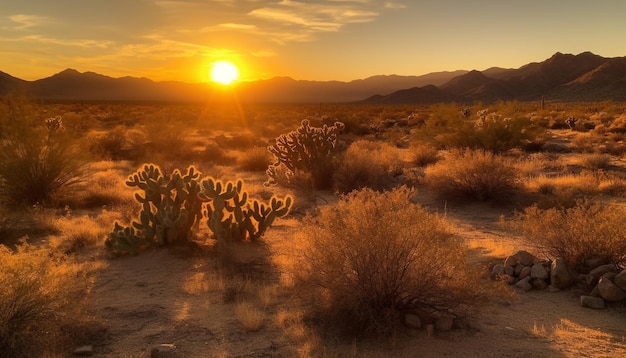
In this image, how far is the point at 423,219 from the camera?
18.4 ft

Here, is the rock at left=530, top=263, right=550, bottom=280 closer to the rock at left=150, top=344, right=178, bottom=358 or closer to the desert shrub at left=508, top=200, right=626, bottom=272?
the desert shrub at left=508, top=200, right=626, bottom=272

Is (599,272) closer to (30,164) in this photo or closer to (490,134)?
(30,164)

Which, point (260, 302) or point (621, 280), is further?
point (260, 302)

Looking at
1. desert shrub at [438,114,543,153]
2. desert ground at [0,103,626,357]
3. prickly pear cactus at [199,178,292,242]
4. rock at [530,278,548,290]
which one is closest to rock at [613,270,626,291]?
desert ground at [0,103,626,357]

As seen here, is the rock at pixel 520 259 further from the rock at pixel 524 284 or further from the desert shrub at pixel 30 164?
the desert shrub at pixel 30 164

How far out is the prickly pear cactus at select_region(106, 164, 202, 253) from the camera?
7.79 m

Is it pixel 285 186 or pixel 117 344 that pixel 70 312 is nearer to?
pixel 117 344

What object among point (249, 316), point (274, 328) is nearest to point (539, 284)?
point (274, 328)

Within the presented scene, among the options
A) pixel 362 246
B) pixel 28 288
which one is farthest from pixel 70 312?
pixel 362 246

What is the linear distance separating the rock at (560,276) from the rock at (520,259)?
0.42 m

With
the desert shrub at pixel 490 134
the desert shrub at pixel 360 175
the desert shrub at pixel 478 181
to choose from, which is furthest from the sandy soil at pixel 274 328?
the desert shrub at pixel 490 134

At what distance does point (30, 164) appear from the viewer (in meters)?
11.0

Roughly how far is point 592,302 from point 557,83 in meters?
134

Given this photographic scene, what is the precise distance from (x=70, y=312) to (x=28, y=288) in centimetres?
49
